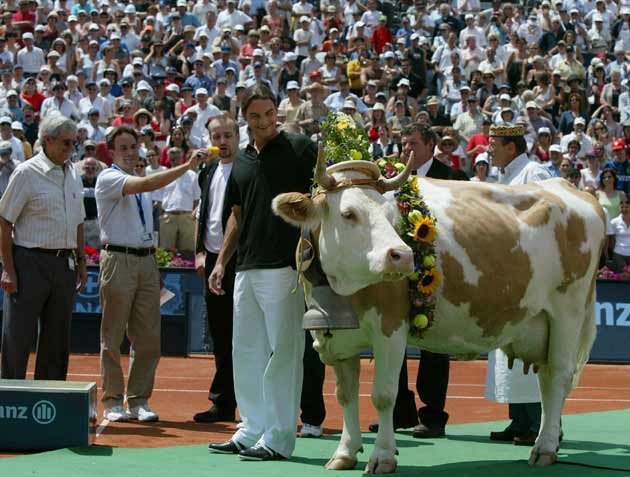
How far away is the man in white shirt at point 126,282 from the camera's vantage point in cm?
1088

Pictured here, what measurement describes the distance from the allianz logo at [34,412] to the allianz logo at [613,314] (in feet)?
31.8

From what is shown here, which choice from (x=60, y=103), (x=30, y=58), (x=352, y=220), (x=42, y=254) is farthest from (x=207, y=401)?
(x=30, y=58)

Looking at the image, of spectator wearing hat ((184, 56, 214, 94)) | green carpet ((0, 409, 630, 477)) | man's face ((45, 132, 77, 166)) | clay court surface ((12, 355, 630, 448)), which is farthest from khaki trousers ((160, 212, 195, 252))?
green carpet ((0, 409, 630, 477))

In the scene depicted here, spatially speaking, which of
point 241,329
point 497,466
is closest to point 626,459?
point 497,466

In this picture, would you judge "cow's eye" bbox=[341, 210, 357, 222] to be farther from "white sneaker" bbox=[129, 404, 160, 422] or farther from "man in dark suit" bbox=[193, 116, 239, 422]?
"white sneaker" bbox=[129, 404, 160, 422]

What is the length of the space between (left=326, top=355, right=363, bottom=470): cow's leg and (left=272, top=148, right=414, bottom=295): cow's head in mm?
785

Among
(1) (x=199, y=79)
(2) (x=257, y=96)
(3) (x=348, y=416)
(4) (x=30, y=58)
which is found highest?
(4) (x=30, y=58)

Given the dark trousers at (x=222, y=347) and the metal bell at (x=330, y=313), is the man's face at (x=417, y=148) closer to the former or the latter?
the dark trousers at (x=222, y=347)

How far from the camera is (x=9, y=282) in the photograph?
984cm

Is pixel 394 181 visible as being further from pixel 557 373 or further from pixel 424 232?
pixel 557 373

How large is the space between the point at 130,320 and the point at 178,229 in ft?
31.9

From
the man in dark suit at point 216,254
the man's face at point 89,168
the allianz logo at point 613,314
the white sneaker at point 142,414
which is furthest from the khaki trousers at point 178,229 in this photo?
the white sneaker at point 142,414

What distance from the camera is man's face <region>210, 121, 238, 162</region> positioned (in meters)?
11.2

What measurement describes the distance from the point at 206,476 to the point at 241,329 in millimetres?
1193
